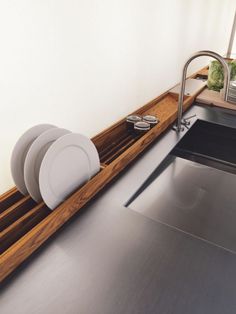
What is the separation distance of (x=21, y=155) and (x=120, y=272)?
411mm

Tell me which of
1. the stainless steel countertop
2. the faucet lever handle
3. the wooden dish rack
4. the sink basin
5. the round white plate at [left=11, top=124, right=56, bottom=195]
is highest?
the round white plate at [left=11, top=124, right=56, bottom=195]

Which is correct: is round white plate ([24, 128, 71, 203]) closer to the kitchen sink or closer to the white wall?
the white wall

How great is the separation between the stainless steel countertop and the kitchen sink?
166 mm

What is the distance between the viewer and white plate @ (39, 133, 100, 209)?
698 mm

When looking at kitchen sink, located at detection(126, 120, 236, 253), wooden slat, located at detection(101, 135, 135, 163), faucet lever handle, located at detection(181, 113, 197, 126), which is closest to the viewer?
kitchen sink, located at detection(126, 120, 236, 253)

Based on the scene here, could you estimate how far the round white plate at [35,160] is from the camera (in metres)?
0.70

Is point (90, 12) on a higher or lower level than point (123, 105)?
higher

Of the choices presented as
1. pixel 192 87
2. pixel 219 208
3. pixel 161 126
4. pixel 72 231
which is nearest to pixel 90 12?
pixel 161 126

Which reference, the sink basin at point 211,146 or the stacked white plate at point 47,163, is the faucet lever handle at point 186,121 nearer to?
the sink basin at point 211,146

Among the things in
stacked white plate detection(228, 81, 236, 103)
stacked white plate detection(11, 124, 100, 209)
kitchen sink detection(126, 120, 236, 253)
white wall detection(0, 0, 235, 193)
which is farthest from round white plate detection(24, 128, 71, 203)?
stacked white plate detection(228, 81, 236, 103)

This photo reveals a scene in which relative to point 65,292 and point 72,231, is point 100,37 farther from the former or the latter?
point 65,292

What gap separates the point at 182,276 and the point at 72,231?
306mm

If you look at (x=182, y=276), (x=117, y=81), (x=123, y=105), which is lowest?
(x=182, y=276)

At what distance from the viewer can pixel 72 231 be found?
2.34ft
